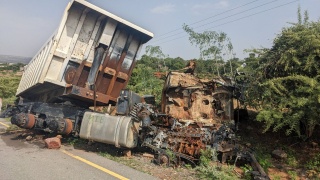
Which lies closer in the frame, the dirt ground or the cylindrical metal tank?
the dirt ground

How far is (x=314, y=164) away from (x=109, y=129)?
4654mm

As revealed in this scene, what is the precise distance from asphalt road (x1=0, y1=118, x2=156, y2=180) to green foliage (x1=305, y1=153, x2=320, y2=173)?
367cm

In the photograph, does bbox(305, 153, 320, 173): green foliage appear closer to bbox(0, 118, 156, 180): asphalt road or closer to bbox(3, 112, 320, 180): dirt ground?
bbox(3, 112, 320, 180): dirt ground

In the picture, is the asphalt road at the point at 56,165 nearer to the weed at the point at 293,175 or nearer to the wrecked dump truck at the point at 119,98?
the wrecked dump truck at the point at 119,98

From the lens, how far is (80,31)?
7.16 meters

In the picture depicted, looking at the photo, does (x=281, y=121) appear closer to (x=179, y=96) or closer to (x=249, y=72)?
(x=249, y=72)

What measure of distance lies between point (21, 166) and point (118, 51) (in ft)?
12.4

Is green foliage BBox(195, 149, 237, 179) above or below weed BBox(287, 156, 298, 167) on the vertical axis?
below

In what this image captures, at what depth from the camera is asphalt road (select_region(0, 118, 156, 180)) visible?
472 centimetres

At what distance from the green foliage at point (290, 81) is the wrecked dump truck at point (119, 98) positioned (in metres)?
0.84

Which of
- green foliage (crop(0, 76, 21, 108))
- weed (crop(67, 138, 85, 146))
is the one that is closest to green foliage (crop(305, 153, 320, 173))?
weed (crop(67, 138, 85, 146))

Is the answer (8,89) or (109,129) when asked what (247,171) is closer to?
(109,129)

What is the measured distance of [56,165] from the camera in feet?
17.4

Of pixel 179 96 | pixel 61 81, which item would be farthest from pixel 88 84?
pixel 179 96
